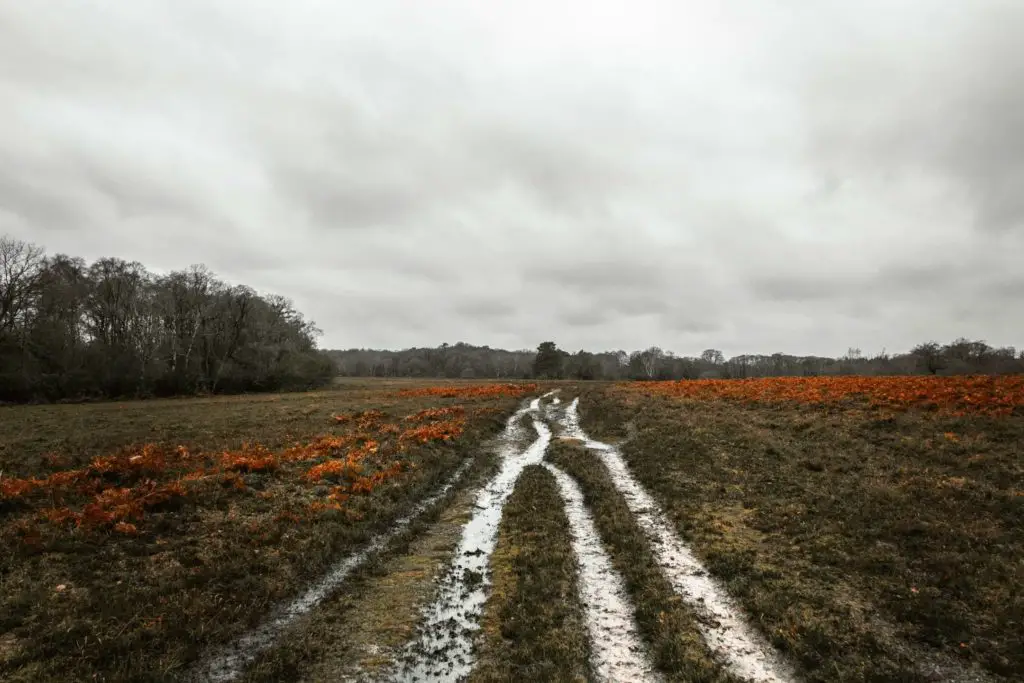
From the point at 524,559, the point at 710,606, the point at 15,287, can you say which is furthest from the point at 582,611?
the point at 15,287

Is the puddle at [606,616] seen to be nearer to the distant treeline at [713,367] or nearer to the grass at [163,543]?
the grass at [163,543]

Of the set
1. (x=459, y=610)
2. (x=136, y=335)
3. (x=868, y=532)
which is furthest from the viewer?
(x=136, y=335)

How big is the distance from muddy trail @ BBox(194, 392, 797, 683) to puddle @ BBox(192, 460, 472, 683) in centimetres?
2

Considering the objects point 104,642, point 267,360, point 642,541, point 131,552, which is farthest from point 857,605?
point 267,360

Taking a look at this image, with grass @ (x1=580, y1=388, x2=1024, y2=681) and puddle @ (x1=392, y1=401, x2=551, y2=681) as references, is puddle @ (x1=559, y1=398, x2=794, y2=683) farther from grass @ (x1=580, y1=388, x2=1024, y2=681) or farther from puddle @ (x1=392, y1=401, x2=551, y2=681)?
puddle @ (x1=392, y1=401, x2=551, y2=681)

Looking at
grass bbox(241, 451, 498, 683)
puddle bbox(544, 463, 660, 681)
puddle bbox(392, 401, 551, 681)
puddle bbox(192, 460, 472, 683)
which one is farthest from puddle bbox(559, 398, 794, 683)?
puddle bbox(192, 460, 472, 683)

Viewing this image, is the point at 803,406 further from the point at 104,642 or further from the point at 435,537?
the point at 104,642

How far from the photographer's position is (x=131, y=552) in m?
11.7

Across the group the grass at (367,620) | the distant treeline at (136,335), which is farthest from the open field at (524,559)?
the distant treeline at (136,335)

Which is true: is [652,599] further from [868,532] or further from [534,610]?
[868,532]

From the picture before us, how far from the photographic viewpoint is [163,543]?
A: 12234 mm

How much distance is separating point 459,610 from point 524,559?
285 cm

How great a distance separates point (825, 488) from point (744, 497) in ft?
9.63

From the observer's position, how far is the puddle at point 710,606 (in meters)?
8.52
